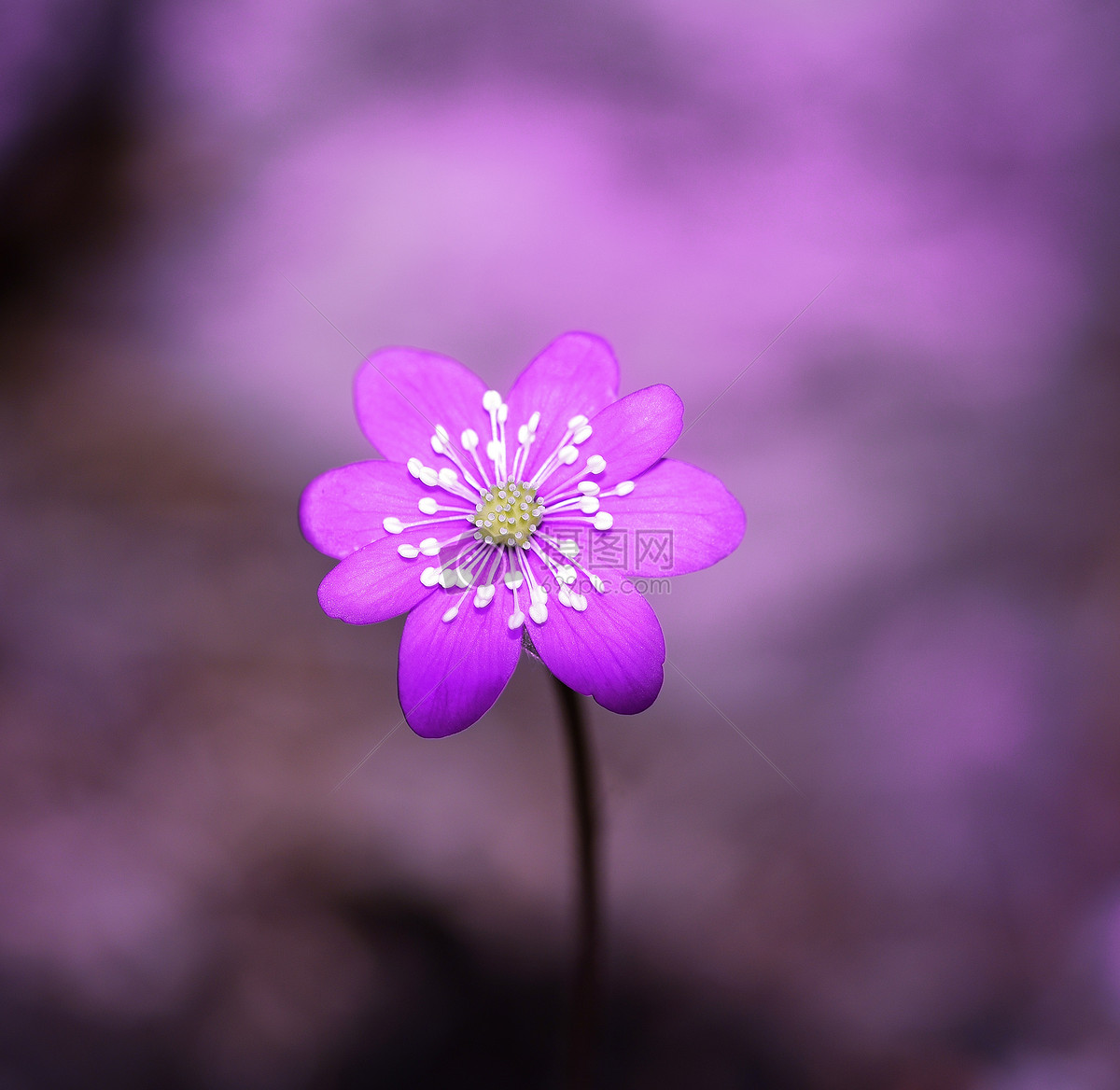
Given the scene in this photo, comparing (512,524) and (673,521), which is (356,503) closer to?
(512,524)

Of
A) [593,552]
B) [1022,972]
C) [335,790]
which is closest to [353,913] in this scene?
[335,790]

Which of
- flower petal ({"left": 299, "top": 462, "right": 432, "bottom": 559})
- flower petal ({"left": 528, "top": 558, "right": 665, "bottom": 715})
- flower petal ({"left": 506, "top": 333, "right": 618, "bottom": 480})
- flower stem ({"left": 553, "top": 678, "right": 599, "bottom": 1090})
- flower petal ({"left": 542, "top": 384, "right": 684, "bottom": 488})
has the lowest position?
flower stem ({"left": 553, "top": 678, "right": 599, "bottom": 1090})

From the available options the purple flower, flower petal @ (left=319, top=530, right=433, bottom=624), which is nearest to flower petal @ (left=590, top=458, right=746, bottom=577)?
the purple flower

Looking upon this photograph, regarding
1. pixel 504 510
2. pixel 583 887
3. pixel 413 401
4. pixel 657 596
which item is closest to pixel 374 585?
pixel 504 510

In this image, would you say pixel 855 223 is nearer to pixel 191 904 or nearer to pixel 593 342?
pixel 593 342

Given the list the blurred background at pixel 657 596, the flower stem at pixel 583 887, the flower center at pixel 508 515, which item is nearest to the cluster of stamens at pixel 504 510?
the flower center at pixel 508 515

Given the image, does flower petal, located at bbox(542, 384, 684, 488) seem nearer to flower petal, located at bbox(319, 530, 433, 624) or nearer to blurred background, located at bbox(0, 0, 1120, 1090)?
flower petal, located at bbox(319, 530, 433, 624)

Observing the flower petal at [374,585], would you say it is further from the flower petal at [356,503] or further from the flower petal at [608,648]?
the flower petal at [608,648]
